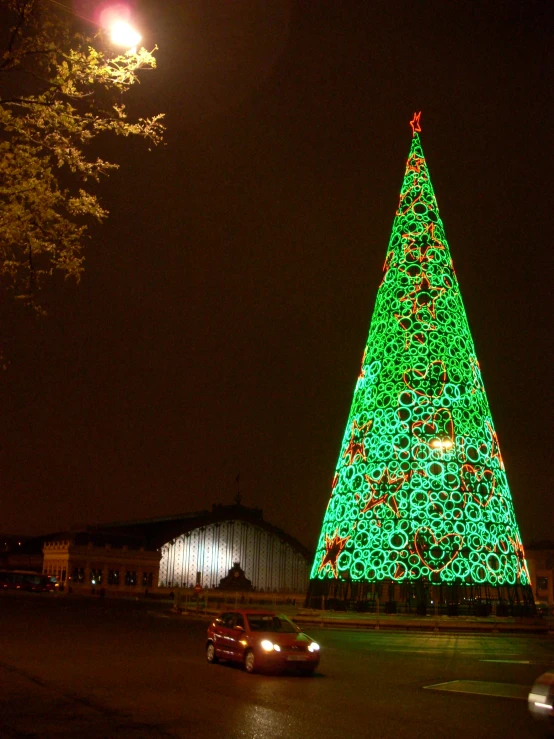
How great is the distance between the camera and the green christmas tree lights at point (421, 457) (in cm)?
2717

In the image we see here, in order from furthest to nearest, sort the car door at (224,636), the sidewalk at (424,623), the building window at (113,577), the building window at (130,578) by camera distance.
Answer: the building window at (130,578) → the building window at (113,577) → the sidewalk at (424,623) → the car door at (224,636)

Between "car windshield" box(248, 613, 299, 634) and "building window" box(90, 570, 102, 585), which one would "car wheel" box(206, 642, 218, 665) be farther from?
"building window" box(90, 570, 102, 585)

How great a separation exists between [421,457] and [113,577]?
6134 cm

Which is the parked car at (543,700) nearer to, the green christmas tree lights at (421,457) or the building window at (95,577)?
the green christmas tree lights at (421,457)

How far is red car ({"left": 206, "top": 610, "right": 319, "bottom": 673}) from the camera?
1425 centimetres

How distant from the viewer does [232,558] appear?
94.8m

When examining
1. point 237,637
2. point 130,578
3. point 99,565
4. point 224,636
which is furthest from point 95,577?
point 237,637

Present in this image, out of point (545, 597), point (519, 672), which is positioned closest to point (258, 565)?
point (545, 597)

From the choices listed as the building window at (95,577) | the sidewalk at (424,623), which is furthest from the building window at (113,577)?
the sidewalk at (424,623)

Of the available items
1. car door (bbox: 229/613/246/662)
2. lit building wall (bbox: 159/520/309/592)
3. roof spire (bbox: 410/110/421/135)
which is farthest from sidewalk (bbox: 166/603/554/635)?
lit building wall (bbox: 159/520/309/592)

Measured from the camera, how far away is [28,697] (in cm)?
1058

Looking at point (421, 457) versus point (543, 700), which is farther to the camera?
point (421, 457)

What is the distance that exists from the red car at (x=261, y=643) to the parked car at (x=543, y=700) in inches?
273

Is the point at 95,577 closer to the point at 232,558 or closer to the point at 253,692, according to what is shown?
the point at 232,558
